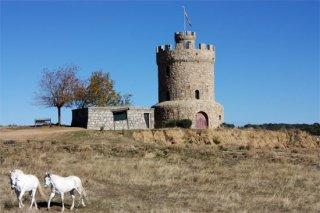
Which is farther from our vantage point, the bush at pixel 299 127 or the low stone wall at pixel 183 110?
the bush at pixel 299 127

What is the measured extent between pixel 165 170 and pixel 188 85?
96.0 feet

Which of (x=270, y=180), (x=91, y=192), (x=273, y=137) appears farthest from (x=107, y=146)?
(x=273, y=137)

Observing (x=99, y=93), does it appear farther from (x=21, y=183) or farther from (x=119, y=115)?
(x=21, y=183)

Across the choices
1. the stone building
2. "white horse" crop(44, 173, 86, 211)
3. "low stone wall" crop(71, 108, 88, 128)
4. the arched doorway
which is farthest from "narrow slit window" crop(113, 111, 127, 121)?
"white horse" crop(44, 173, 86, 211)

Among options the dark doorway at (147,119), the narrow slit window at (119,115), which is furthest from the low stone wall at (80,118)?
the dark doorway at (147,119)

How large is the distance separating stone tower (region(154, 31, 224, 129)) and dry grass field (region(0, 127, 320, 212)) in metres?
7.50

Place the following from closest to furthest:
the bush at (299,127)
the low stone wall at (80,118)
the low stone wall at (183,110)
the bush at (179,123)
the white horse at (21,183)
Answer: the white horse at (21,183) → the low stone wall at (80,118) → the bush at (179,123) → the low stone wall at (183,110) → the bush at (299,127)

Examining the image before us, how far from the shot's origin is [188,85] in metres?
58.0

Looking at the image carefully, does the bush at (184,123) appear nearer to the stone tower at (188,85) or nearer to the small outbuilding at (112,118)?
the stone tower at (188,85)

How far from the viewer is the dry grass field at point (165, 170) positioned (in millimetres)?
20000

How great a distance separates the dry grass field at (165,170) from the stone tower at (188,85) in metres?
7.50

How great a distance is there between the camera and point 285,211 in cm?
1928

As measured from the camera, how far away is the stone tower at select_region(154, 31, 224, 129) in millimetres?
57438

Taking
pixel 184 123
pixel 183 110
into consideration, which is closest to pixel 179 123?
pixel 184 123
